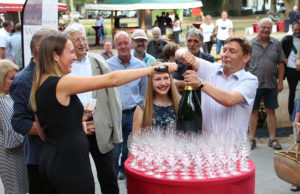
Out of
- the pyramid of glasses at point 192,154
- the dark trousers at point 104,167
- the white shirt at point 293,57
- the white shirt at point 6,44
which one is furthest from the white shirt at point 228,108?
the white shirt at point 6,44

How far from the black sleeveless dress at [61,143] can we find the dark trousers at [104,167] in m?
1.10

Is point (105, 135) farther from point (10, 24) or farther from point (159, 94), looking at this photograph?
point (10, 24)

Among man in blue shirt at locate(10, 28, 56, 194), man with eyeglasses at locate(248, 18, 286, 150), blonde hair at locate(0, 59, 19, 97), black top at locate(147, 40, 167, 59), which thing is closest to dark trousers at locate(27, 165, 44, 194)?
man in blue shirt at locate(10, 28, 56, 194)

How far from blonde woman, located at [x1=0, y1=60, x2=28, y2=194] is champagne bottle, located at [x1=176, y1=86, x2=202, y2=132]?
1.74 m

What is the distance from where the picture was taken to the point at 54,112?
101 inches

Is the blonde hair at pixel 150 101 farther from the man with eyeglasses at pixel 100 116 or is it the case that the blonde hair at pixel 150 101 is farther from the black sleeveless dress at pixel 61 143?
the black sleeveless dress at pixel 61 143

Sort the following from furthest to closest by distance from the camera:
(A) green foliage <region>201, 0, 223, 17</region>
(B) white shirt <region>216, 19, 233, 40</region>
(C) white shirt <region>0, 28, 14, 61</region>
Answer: (A) green foliage <region>201, 0, 223, 17</region> < (B) white shirt <region>216, 19, 233, 40</region> < (C) white shirt <region>0, 28, 14, 61</region>

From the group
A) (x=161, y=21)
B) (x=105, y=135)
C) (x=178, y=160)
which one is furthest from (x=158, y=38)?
(x=161, y=21)

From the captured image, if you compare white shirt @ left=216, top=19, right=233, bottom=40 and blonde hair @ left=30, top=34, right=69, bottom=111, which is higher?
white shirt @ left=216, top=19, right=233, bottom=40

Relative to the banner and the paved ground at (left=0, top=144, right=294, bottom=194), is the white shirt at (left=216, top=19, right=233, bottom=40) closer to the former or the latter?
the paved ground at (left=0, top=144, right=294, bottom=194)

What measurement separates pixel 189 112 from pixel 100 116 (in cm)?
117

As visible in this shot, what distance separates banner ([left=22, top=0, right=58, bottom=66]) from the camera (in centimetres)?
451

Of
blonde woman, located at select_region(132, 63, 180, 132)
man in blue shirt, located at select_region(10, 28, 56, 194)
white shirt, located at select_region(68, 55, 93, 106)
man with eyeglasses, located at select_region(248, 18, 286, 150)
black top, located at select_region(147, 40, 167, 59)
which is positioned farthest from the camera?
black top, located at select_region(147, 40, 167, 59)

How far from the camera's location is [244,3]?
71688 millimetres
